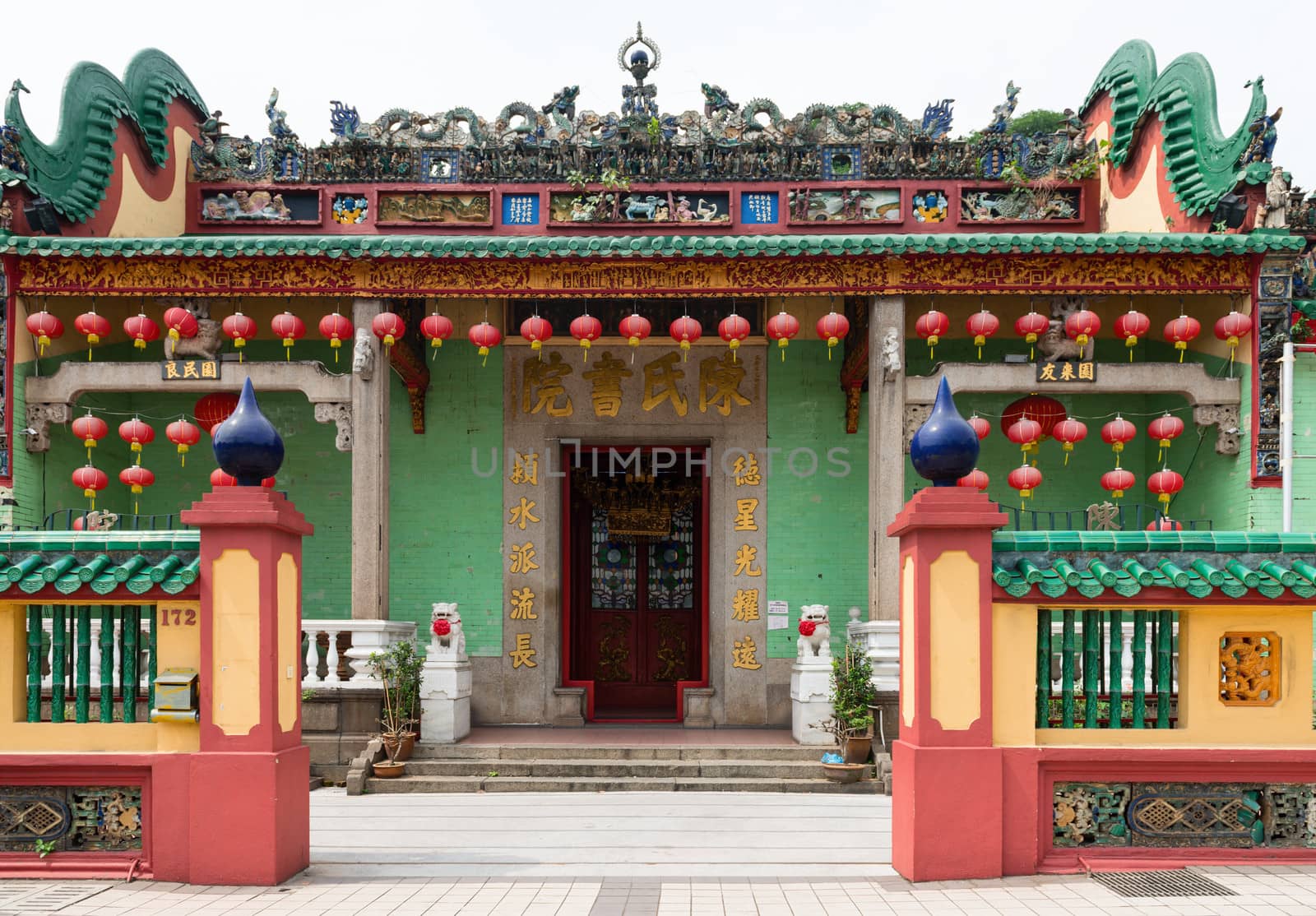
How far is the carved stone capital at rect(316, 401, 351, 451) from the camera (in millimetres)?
10539

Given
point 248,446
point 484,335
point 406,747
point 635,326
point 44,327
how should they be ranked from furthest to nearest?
point 484,335
point 635,326
point 44,327
point 406,747
point 248,446

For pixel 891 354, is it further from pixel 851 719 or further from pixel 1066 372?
pixel 851 719

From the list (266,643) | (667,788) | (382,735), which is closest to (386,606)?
(382,735)

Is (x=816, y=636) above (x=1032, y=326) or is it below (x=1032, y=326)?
below

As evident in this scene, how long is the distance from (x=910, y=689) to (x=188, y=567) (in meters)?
4.02

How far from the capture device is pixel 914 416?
10461 mm

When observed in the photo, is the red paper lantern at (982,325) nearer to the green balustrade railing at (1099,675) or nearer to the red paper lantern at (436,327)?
the green balustrade railing at (1099,675)

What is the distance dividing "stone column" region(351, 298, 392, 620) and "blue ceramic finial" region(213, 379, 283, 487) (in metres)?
3.70

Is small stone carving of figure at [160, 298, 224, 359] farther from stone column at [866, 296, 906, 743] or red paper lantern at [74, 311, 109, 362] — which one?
stone column at [866, 296, 906, 743]

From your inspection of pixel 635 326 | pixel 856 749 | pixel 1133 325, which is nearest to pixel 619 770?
pixel 856 749

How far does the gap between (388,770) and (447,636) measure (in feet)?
4.47

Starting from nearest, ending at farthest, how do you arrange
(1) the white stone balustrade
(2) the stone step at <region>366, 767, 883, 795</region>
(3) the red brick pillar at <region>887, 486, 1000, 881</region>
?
(3) the red brick pillar at <region>887, 486, 1000, 881</region> → (2) the stone step at <region>366, 767, 883, 795</region> → (1) the white stone balustrade

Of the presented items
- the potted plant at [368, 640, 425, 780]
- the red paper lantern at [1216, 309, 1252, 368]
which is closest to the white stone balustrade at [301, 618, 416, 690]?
the potted plant at [368, 640, 425, 780]

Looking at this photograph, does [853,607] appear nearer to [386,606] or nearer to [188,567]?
[386,606]
